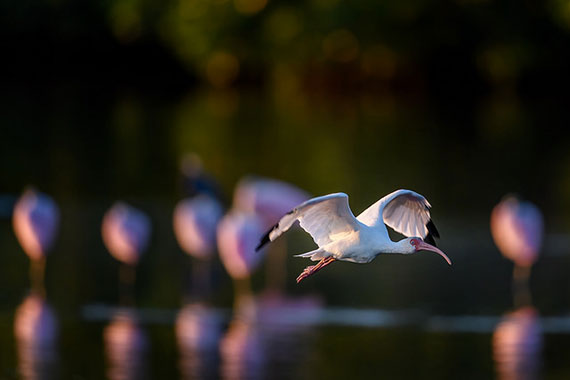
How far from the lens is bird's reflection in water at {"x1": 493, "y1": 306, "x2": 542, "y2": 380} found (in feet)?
45.1

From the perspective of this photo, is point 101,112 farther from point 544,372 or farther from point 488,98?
point 544,372

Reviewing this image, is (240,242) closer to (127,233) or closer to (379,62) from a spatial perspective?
(127,233)

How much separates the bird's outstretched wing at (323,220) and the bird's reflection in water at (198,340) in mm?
8684

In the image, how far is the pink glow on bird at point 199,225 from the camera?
1747cm

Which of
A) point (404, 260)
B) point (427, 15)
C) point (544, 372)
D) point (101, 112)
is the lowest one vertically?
point (544, 372)

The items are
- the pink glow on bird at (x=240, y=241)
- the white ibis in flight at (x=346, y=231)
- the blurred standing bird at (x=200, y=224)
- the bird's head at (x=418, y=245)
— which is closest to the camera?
the white ibis in flight at (x=346, y=231)

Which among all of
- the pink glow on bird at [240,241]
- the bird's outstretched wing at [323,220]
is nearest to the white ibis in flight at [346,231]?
the bird's outstretched wing at [323,220]

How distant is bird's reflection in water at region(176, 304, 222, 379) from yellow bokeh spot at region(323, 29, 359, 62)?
3080 centimetres

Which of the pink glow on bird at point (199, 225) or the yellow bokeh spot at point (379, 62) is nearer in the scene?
the pink glow on bird at point (199, 225)

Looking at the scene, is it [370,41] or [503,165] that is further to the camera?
[370,41]

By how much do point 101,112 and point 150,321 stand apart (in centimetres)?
3229

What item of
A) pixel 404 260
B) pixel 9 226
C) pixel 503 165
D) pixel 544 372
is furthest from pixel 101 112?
pixel 544 372

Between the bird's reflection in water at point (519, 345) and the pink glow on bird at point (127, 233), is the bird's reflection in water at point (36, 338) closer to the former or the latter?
the pink glow on bird at point (127, 233)

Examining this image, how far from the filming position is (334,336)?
49.0ft
